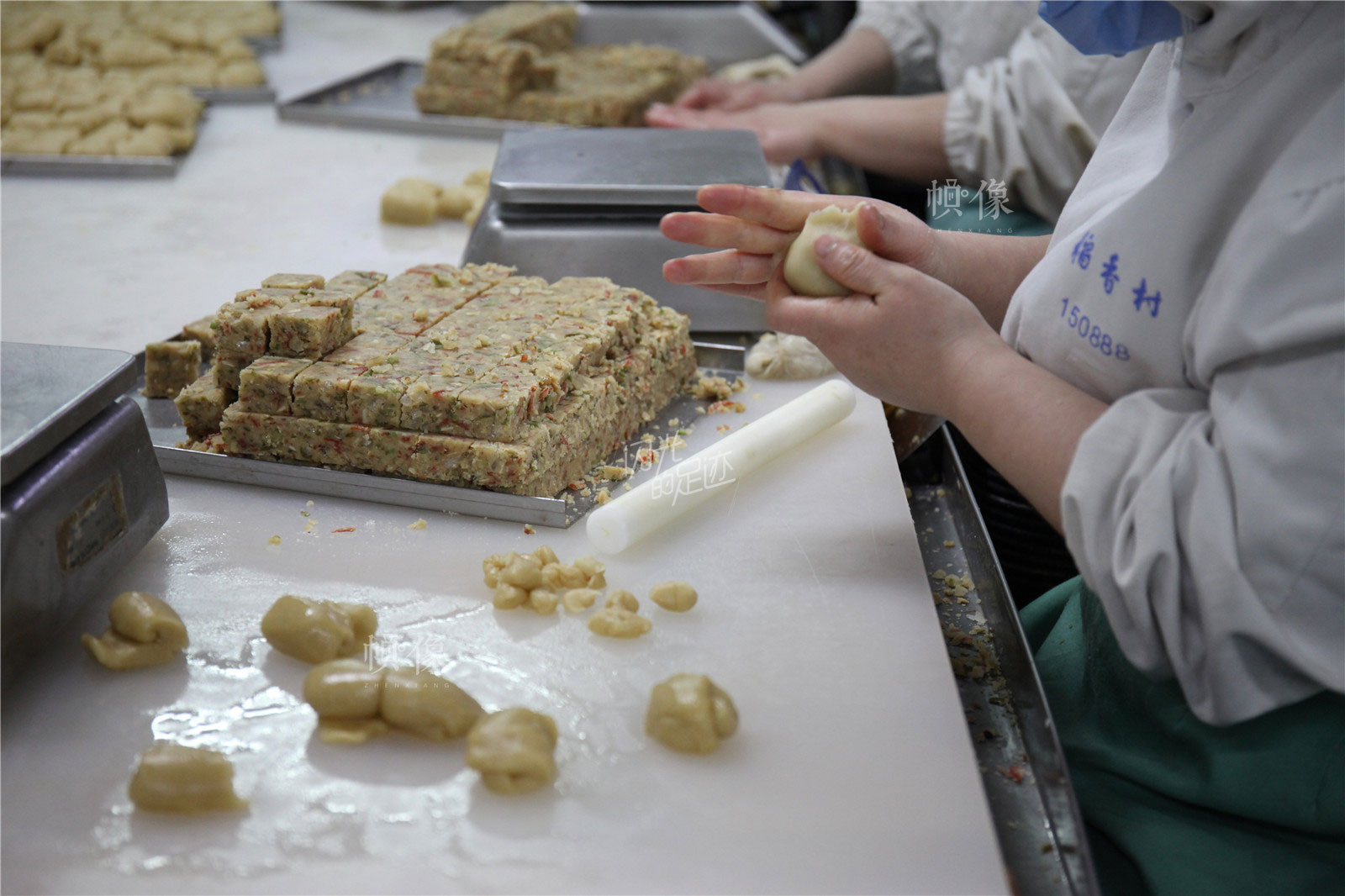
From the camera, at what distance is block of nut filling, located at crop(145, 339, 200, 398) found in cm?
173

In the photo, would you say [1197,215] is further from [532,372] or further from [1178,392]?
[532,372]

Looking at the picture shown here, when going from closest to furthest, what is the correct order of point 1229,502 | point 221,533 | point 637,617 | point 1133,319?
point 1229,502 < point 1133,319 < point 637,617 < point 221,533

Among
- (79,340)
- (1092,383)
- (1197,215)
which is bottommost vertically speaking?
(79,340)

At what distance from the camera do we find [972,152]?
8.67ft

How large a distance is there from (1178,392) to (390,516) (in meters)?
1.01

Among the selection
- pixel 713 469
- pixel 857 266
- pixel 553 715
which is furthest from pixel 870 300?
pixel 553 715

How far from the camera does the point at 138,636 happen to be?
1.17 meters

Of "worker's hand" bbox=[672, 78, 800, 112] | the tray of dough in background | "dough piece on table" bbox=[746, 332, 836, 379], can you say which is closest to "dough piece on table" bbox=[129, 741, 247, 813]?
"dough piece on table" bbox=[746, 332, 836, 379]

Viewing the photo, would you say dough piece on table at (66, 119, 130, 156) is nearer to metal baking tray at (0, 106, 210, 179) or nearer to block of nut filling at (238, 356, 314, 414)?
metal baking tray at (0, 106, 210, 179)

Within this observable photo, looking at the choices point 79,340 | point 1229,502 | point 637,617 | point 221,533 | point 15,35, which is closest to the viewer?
point 1229,502

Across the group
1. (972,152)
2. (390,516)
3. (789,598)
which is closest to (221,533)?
(390,516)

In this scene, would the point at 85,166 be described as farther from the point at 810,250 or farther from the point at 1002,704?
the point at 1002,704

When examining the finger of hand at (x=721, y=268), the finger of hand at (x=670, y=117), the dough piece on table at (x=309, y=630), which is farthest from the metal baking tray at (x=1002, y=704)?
the finger of hand at (x=670, y=117)

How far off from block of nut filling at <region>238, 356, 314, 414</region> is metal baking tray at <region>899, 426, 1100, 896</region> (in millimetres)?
932
